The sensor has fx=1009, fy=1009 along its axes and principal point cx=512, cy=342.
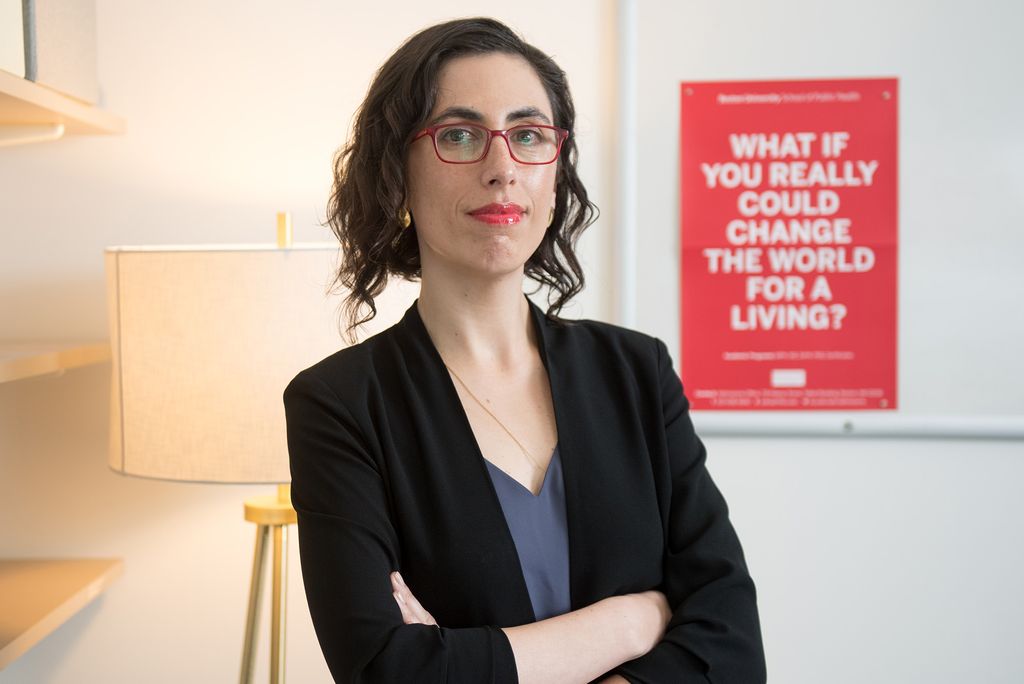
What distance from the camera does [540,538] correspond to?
1.22 metres

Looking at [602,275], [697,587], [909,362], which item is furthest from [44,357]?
[909,362]

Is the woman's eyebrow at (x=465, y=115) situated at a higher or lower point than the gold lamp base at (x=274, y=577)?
higher

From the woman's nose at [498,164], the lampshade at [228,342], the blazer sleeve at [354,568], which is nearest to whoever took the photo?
the blazer sleeve at [354,568]

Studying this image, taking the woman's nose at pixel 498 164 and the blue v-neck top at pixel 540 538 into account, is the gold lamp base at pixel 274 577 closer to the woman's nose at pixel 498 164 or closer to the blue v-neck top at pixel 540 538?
the blue v-neck top at pixel 540 538

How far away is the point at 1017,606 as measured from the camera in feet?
7.02

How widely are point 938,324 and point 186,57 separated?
1.65m

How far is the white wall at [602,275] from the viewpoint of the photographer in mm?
2070

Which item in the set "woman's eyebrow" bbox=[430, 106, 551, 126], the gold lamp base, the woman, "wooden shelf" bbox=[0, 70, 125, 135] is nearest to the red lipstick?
the woman

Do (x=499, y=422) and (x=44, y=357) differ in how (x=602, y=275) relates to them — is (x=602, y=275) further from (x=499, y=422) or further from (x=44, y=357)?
(x=44, y=357)

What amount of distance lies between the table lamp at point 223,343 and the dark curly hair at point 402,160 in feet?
0.70

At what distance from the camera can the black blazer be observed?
1.12m

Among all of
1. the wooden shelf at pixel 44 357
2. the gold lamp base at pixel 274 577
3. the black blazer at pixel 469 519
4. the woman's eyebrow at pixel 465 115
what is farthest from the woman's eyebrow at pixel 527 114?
the wooden shelf at pixel 44 357

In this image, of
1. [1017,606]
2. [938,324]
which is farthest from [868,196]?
[1017,606]

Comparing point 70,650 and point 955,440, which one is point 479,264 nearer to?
point 955,440
